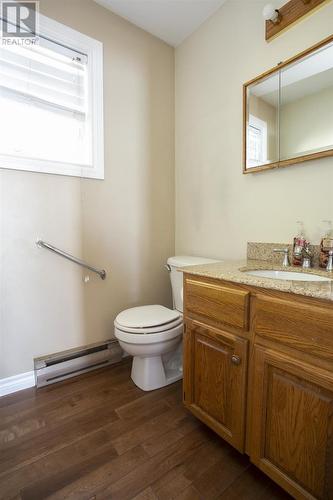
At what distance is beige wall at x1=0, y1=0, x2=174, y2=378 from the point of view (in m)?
1.46

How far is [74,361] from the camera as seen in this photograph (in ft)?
5.40

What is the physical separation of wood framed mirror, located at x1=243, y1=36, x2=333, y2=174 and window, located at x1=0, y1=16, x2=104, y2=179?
1004 mm

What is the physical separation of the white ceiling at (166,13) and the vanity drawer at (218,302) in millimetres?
1844

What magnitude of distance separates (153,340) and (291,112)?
4.78ft

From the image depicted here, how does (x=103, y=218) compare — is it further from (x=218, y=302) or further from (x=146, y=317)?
(x=218, y=302)

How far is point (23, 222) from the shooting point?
146cm

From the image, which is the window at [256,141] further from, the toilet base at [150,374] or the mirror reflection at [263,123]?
the toilet base at [150,374]

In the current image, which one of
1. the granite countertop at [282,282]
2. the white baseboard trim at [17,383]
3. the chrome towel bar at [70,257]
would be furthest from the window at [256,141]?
the white baseboard trim at [17,383]

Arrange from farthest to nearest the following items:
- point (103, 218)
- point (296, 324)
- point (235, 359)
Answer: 1. point (103, 218)
2. point (235, 359)
3. point (296, 324)

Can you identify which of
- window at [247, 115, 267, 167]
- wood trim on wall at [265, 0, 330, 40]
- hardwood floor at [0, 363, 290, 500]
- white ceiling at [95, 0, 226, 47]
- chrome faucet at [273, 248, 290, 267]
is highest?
white ceiling at [95, 0, 226, 47]

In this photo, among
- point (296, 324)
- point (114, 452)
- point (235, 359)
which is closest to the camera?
point (296, 324)

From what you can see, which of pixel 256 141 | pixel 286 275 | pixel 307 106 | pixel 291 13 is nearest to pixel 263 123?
pixel 256 141

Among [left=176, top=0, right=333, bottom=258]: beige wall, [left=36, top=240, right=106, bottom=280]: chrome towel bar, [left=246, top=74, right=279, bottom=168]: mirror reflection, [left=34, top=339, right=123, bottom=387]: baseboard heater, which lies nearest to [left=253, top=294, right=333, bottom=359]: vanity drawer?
[left=176, top=0, right=333, bottom=258]: beige wall

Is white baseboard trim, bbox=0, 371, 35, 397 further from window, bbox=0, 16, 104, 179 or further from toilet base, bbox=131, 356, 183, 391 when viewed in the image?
window, bbox=0, 16, 104, 179
